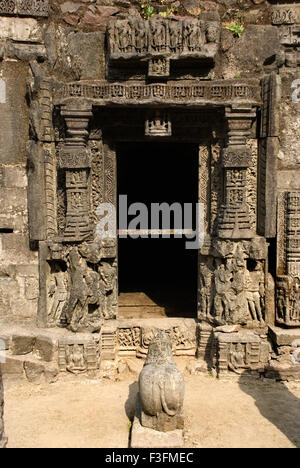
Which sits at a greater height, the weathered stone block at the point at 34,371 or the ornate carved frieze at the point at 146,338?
the ornate carved frieze at the point at 146,338

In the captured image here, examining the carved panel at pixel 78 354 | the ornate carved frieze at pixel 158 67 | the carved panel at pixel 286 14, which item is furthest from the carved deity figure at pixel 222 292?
the carved panel at pixel 286 14

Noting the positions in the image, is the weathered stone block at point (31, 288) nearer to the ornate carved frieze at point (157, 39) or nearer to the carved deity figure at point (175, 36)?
the ornate carved frieze at point (157, 39)

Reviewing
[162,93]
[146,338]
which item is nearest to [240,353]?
[146,338]

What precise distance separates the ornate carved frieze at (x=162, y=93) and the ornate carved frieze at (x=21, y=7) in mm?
1088

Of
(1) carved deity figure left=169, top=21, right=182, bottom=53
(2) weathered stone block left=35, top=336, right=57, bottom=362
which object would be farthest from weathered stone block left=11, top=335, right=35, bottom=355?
(1) carved deity figure left=169, top=21, right=182, bottom=53

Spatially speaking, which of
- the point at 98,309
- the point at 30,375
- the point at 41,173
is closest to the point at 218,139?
the point at 41,173

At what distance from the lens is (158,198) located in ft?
36.9

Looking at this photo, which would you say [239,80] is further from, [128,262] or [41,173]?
[128,262]

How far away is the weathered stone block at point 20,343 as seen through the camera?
5.93 m

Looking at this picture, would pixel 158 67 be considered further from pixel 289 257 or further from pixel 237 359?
pixel 237 359

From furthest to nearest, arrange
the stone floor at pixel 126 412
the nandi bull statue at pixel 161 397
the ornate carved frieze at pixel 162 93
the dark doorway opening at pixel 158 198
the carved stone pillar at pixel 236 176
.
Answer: the dark doorway opening at pixel 158 198 < the carved stone pillar at pixel 236 176 < the ornate carved frieze at pixel 162 93 < the stone floor at pixel 126 412 < the nandi bull statue at pixel 161 397

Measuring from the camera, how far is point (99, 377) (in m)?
5.97

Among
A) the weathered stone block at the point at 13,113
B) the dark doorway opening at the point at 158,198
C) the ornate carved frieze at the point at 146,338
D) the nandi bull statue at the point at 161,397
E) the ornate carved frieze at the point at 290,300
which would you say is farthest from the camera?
the dark doorway opening at the point at 158,198

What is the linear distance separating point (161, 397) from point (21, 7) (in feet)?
17.0
